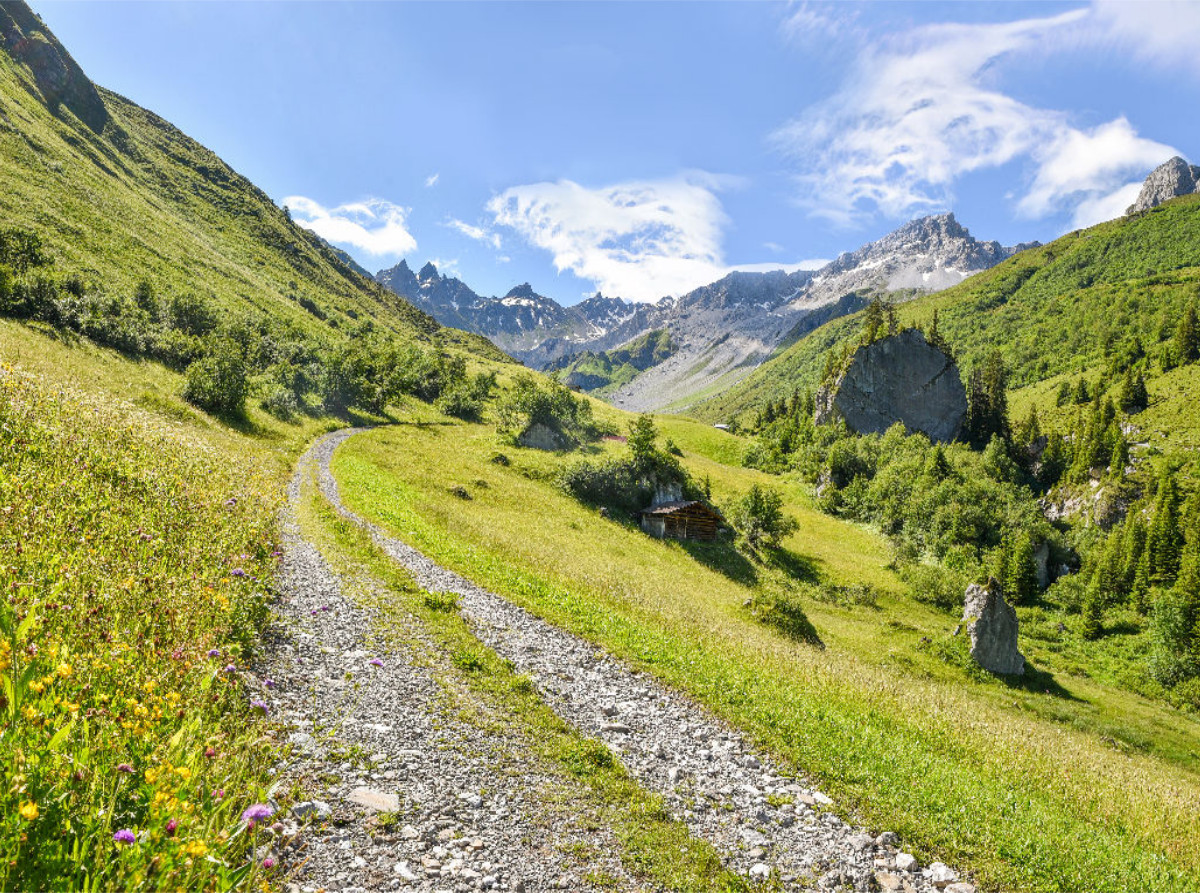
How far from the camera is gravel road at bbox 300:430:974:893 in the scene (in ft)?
26.3

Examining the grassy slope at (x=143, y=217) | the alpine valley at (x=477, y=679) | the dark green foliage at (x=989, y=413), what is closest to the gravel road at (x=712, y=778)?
the alpine valley at (x=477, y=679)

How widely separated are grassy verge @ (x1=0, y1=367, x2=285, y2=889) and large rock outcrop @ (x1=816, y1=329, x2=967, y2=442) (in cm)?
14372

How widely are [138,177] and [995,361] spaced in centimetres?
24130

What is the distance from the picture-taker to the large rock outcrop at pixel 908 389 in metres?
141

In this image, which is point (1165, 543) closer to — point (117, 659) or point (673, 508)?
point (673, 508)

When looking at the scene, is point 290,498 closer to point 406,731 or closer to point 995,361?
point 406,731

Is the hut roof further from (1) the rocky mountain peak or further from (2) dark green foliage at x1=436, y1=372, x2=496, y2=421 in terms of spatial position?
(1) the rocky mountain peak

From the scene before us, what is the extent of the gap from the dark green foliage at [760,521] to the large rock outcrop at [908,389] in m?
85.5

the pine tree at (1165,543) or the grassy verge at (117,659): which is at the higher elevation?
the pine tree at (1165,543)

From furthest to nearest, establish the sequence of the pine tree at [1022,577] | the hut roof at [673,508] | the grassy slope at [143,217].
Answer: the grassy slope at [143,217]
the pine tree at [1022,577]
the hut roof at [673,508]

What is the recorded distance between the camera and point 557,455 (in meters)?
70.5

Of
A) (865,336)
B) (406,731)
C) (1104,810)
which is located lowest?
(406,731)

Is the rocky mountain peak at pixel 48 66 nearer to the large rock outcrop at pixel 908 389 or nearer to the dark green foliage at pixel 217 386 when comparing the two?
the dark green foliage at pixel 217 386

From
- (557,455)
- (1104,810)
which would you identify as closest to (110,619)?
(1104,810)
